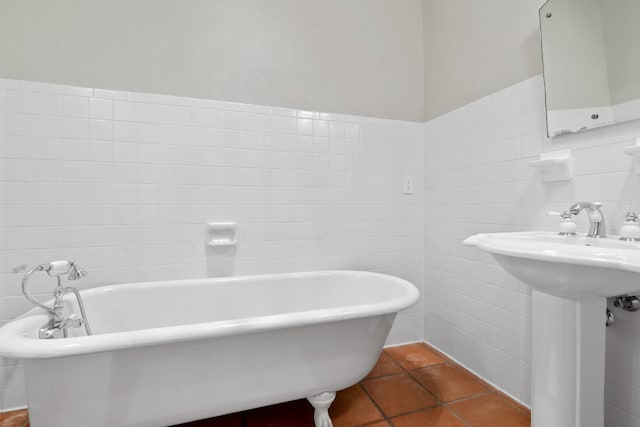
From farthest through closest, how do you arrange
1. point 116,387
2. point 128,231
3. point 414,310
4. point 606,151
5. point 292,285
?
point 414,310, point 292,285, point 128,231, point 606,151, point 116,387

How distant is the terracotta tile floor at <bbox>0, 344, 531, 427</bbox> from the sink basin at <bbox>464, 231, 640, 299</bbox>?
805mm

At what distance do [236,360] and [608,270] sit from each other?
3.72ft

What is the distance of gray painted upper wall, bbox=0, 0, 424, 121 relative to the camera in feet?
4.98

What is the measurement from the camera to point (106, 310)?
144 centimetres

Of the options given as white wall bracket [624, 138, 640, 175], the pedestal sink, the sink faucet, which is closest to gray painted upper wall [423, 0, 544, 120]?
white wall bracket [624, 138, 640, 175]

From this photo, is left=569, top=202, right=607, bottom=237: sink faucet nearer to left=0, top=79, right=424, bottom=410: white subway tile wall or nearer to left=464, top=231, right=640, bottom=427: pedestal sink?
A: left=464, top=231, right=640, bottom=427: pedestal sink

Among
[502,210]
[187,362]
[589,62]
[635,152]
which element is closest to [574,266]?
[635,152]

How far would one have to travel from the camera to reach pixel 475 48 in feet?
5.81

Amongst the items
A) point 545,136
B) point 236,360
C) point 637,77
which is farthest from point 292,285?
point 637,77

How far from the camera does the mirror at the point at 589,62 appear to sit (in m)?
1.10

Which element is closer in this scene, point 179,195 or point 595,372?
point 595,372

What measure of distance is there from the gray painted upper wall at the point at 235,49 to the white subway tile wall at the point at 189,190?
102 mm

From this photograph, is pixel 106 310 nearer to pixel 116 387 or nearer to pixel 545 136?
pixel 116 387

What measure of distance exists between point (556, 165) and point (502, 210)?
0.35m
